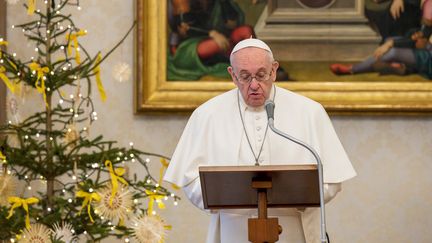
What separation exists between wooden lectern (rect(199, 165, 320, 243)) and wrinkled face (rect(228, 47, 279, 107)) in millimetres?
630

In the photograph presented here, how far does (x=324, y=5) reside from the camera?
739cm

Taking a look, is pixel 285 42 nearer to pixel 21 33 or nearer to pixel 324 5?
pixel 324 5

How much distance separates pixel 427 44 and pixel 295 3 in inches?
37.3

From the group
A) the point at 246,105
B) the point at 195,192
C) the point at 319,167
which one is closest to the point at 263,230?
the point at 319,167

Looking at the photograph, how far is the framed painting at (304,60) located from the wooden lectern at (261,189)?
2.60 metres

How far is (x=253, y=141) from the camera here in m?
5.39

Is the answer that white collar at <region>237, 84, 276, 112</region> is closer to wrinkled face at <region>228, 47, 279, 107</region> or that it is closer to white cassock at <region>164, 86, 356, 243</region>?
white cassock at <region>164, 86, 356, 243</region>

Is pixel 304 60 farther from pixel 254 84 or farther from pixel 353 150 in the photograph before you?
pixel 254 84

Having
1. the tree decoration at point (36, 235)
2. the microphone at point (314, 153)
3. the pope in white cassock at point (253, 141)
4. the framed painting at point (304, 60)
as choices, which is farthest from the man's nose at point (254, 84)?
the framed painting at point (304, 60)

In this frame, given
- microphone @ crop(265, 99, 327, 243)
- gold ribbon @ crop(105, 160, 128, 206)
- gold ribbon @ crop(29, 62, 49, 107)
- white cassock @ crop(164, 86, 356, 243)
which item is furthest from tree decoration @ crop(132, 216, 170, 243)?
microphone @ crop(265, 99, 327, 243)

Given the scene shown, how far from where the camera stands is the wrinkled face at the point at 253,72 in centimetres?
518

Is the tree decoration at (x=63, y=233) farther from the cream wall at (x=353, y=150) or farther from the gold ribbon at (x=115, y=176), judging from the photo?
the cream wall at (x=353, y=150)

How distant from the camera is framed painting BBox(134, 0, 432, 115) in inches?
→ 289

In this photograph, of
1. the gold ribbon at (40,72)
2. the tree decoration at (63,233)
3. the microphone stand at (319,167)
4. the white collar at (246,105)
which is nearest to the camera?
the microphone stand at (319,167)
